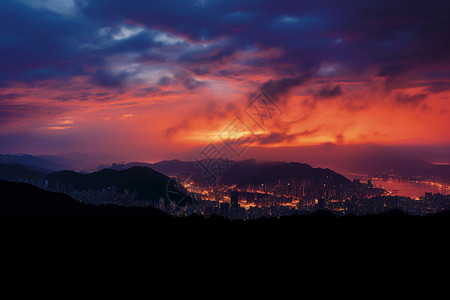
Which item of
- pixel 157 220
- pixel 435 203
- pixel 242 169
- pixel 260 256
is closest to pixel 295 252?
pixel 260 256

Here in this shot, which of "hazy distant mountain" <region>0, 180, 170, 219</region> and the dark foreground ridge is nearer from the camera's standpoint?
the dark foreground ridge

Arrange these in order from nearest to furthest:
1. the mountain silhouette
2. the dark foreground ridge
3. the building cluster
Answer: the dark foreground ridge
the building cluster
the mountain silhouette

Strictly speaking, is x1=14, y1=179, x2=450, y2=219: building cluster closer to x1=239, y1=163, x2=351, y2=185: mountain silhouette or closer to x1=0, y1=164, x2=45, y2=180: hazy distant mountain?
x1=239, y1=163, x2=351, y2=185: mountain silhouette

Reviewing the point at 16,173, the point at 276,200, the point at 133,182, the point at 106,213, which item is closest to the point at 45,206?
the point at 106,213

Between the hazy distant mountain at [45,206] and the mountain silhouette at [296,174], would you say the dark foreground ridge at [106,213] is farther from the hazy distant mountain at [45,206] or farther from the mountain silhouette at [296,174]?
the mountain silhouette at [296,174]

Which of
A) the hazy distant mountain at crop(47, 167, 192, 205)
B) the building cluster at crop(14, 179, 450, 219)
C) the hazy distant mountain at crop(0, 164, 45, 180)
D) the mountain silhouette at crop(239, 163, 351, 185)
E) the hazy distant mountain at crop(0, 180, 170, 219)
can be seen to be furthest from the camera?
the mountain silhouette at crop(239, 163, 351, 185)

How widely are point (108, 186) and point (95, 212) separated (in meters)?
48.6

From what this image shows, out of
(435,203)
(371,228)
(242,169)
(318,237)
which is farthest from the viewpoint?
(242,169)

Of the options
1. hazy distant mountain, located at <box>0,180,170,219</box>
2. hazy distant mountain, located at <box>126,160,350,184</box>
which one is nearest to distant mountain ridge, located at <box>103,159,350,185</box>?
hazy distant mountain, located at <box>126,160,350,184</box>

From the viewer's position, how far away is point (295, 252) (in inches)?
861

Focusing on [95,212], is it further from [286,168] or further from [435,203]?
[286,168]

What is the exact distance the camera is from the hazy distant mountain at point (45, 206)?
133 ft

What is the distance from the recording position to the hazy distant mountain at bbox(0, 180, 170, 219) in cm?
4056

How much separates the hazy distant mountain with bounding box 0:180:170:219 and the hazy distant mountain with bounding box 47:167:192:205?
3488cm
